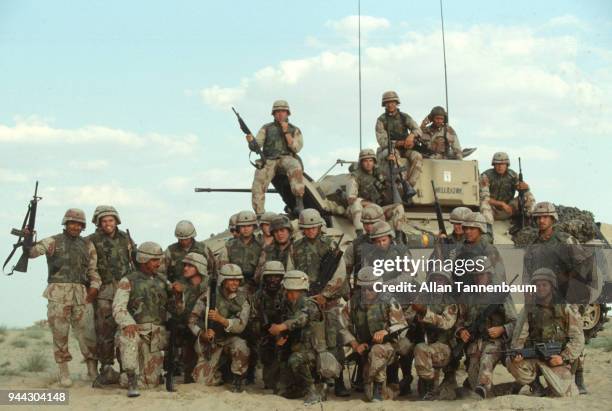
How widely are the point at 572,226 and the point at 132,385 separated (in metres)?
7.67

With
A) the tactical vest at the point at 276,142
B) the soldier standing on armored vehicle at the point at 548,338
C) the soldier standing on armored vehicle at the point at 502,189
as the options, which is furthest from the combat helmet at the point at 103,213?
the soldier standing on armored vehicle at the point at 502,189

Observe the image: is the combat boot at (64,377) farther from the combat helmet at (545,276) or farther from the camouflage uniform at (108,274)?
the combat helmet at (545,276)

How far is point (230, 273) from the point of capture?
11.6m

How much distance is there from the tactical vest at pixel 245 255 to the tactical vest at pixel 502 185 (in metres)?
4.53

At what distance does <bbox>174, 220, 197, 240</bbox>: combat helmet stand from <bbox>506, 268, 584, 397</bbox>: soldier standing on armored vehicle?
4.29m

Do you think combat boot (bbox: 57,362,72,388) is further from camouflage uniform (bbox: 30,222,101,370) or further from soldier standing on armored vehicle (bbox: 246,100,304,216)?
soldier standing on armored vehicle (bbox: 246,100,304,216)

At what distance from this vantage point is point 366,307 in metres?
11.0

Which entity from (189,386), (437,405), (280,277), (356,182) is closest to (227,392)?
(189,386)

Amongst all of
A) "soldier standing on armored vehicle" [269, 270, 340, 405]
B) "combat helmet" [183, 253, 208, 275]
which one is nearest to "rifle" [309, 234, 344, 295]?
"soldier standing on armored vehicle" [269, 270, 340, 405]

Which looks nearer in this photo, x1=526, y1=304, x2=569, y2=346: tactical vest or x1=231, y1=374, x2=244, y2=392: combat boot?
x1=526, y1=304, x2=569, y2=346: tactical vest

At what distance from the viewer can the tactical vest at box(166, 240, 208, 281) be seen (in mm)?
12422

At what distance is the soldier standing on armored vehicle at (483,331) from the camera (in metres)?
10.6

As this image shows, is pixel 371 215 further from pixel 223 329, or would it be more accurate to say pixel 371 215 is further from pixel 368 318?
pixel 223 329

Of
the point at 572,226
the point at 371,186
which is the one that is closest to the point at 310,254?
the point at 371,186
